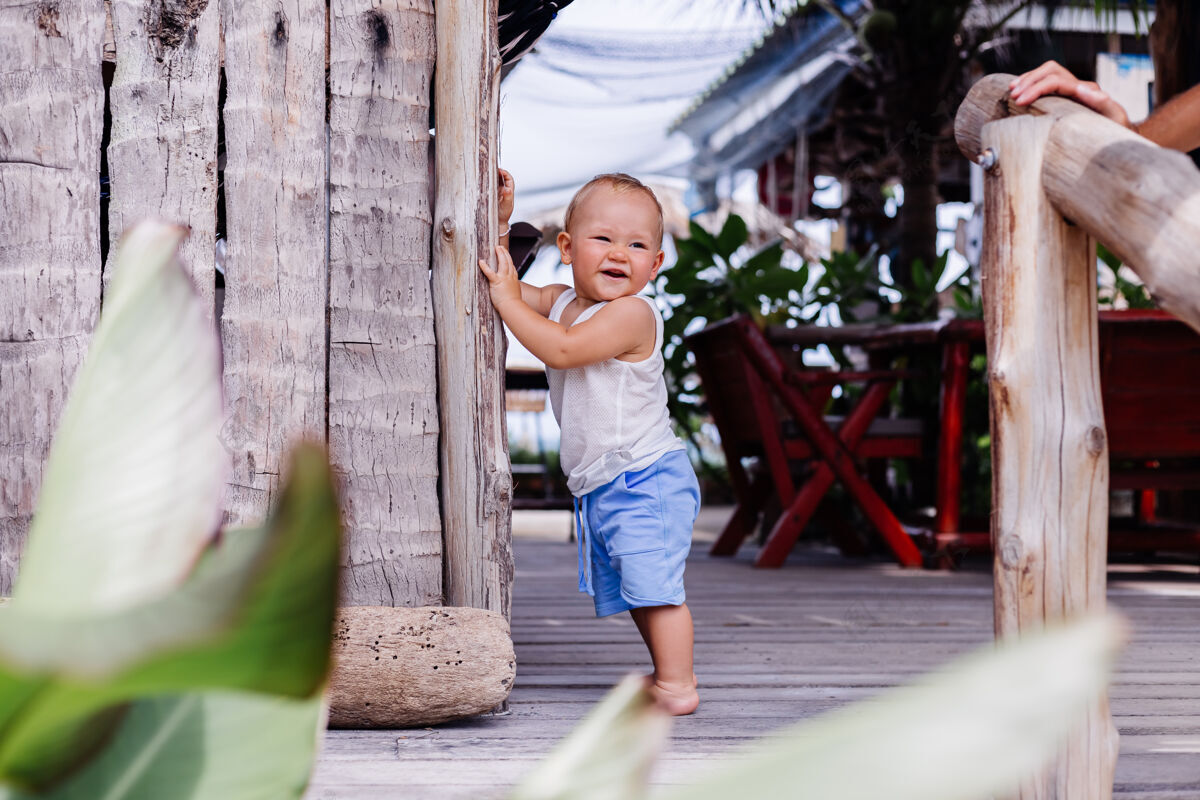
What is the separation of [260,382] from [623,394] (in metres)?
0.72

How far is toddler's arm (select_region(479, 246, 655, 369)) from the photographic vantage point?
6.93 feet

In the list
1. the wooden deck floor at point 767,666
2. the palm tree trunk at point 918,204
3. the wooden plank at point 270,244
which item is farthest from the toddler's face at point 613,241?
the palm tree trunk at point 918,204

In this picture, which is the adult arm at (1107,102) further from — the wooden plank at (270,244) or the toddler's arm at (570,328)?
the wooden plank at (270,244)

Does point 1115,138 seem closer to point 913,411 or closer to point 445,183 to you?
point 445,183

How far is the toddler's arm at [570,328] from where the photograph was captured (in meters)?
2.11

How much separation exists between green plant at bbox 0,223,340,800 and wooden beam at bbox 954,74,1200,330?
1043 millimetres

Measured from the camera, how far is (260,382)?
2.00 metres

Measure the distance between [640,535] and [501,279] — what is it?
23.1 inches

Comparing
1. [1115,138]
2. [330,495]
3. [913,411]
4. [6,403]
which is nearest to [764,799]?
[330,495]

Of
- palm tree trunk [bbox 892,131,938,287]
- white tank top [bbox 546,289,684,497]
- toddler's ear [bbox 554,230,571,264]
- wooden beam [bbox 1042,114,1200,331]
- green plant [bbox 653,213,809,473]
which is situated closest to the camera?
wooden beam [bbox 1042,114,1200,331]

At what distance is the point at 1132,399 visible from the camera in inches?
165

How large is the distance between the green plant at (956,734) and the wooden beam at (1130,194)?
1.00m

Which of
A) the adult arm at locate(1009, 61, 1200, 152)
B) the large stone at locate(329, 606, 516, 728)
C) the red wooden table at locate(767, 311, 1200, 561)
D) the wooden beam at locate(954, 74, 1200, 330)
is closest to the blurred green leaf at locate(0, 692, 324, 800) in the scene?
the wooden beam at locate(954, 74, 1200, 330)

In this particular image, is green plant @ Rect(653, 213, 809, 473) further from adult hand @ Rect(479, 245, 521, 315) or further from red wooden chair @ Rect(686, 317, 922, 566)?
adult hand @ Rect(479, 245, 521, 315)
